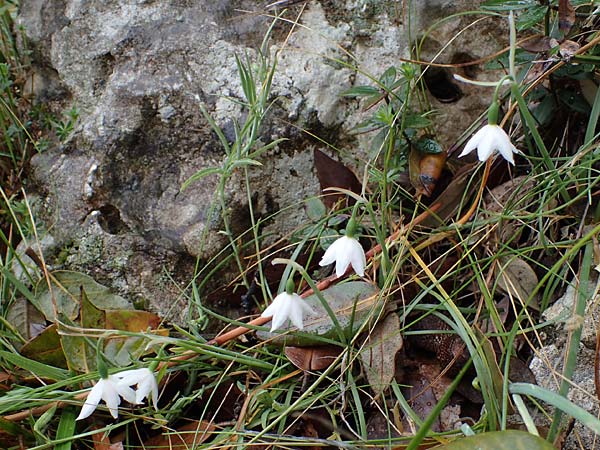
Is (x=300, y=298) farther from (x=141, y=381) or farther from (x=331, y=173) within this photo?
(x=331, y=173)

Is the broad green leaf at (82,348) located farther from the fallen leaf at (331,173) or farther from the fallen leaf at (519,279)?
the fallen leaf at (519,279)

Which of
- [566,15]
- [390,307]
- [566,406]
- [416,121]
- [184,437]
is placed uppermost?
[566,15]

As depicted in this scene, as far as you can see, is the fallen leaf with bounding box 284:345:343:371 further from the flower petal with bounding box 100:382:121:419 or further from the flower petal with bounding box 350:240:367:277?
the flower petal with bounding box 100:382:121:419

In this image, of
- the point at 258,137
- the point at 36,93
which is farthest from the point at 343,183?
the point at 36,93

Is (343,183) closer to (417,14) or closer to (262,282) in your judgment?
(262,282)

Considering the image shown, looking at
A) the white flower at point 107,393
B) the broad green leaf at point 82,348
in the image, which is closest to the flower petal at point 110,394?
the white flower at point 107,393

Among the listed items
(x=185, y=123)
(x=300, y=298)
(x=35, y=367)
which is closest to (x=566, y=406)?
(x=300, y=298)
